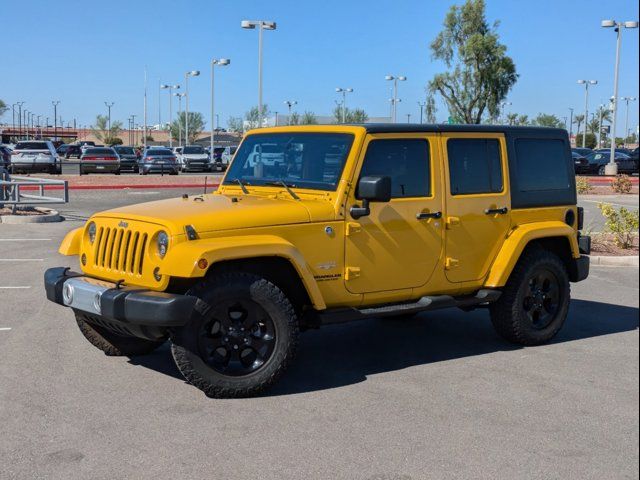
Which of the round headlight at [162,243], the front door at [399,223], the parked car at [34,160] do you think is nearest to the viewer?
the round headlight at [162,243]

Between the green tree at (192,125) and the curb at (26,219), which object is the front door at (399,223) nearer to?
the curb at (26,219)

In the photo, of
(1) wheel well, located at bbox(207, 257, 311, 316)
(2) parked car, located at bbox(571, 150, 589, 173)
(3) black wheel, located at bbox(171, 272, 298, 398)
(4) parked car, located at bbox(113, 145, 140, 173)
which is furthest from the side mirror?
(2) parked car, located at bbox(571, 150, 589, 173)

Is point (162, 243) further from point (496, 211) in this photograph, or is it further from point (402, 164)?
point (496, 211)

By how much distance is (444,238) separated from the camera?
6.61 m

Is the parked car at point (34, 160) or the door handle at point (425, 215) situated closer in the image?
the door handle at point (425, 215)

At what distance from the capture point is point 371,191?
5.84 meters

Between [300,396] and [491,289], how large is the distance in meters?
2.12

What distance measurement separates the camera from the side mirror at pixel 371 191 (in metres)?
5.80

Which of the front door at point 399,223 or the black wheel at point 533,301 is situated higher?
the front door at point 399,223

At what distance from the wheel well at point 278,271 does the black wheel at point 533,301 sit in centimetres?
196

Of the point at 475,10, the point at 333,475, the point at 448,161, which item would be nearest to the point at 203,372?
the point at 333,475

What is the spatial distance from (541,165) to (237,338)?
11.3 feet

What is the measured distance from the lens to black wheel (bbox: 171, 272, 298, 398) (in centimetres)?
546

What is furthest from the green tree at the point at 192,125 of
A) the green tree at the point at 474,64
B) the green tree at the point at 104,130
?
the green tree at the point at 474,64
